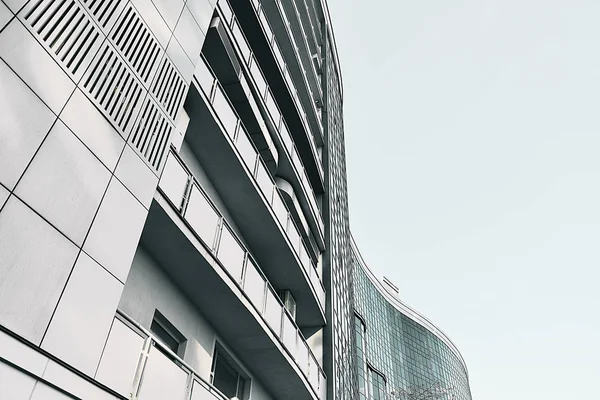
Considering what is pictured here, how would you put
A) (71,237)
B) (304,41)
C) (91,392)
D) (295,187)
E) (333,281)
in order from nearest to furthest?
(91,392) → (71,237) → (295,187) → (333,281) → (304,41)

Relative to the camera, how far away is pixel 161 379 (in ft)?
21.8

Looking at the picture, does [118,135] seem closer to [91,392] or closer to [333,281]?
[91,392]

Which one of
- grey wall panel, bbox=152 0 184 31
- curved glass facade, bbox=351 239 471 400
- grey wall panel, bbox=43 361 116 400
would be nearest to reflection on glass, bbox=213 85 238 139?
grey wall panel, bbox=152 0 184 31

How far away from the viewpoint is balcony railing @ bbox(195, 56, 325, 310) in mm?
10836

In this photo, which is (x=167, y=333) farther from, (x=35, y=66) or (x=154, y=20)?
(x=154, y=20)

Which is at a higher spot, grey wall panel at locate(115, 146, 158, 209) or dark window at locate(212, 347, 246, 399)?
grey wall panel at locate(115, 146, 158, 209)

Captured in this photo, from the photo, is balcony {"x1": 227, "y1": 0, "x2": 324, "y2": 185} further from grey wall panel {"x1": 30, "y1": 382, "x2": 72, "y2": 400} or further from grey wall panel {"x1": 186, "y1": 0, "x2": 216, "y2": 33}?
grey wall panel {"x1": 30, "y1": 382, "x2": 72, "y2": 400}

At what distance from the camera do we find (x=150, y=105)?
25.3 feet

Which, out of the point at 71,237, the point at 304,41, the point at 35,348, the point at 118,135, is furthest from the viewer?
the point at 304,41

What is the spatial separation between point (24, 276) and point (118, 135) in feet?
8.66

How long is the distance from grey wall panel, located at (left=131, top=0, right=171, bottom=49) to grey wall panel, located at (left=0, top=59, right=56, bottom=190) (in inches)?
132

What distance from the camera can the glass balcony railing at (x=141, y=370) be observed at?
Answer: 551 cm

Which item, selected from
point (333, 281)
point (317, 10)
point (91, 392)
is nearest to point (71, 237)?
point (91, 392)

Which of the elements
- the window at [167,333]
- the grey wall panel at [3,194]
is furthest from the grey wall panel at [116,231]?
the window at [167,333]
